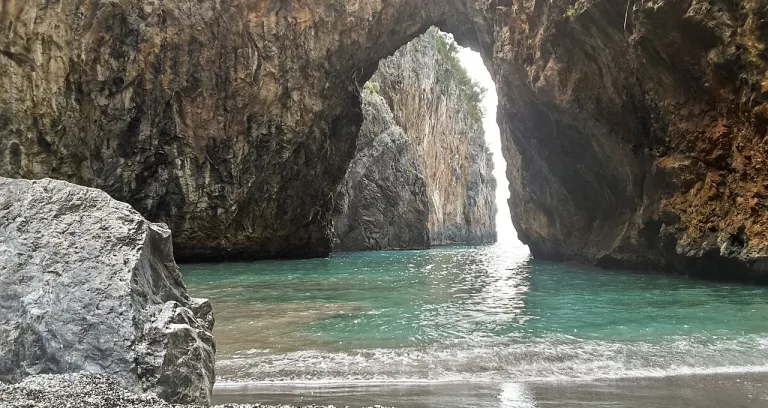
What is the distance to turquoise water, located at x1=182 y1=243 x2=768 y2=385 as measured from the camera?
491 cm

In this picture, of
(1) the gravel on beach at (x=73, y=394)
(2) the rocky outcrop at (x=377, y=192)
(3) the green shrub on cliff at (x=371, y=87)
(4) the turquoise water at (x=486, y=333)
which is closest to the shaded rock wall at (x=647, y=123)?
(4) the turquoise water at (x=486, y=333)

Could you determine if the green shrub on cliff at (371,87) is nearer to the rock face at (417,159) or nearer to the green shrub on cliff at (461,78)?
the rock face at (417,159)

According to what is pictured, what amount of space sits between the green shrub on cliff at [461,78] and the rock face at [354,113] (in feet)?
95.7

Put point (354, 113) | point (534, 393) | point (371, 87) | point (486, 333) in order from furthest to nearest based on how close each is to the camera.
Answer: point (371, 87)
point (354, 113)
point (486, 333)
point (534, 393)

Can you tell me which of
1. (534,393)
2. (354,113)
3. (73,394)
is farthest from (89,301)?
(354,113)

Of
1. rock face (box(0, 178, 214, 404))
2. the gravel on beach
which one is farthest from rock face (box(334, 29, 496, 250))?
the gravel on beach

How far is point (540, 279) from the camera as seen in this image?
44.9 feet

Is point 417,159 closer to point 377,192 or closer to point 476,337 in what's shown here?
point 377,192

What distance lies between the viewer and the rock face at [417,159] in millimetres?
36438

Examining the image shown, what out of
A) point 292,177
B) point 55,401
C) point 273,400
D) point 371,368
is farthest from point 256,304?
point 292,177

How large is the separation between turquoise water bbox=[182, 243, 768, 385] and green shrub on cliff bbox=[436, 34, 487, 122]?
44.3 meters

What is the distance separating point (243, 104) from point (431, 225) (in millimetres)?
28790

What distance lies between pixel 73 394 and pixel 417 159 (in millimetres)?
38441

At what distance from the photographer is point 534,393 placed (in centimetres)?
418
